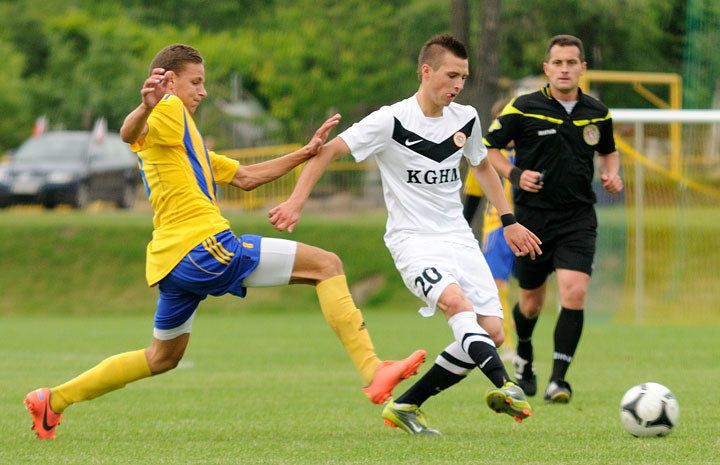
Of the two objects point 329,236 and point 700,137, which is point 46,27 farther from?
point 700,137

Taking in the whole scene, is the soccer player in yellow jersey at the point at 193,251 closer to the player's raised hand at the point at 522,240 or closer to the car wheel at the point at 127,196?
the player's raised hand at the point at 522,240

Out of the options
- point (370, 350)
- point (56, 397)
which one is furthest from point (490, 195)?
point (56, 397)

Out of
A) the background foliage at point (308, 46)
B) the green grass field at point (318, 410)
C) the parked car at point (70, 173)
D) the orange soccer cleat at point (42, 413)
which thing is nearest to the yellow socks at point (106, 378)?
the orange soccer cleat at point (42, 413)

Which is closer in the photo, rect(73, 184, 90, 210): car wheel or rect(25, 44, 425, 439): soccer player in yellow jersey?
rect(25, 44, 425, 439): soccer player in yellow jersey

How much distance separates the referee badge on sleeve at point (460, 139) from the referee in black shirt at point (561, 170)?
4.07 feet

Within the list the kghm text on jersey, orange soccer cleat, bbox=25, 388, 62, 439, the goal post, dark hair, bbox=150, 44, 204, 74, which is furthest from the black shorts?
the goal post

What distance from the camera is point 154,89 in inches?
217

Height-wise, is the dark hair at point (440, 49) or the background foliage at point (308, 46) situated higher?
the dark hair at point (440, 49)

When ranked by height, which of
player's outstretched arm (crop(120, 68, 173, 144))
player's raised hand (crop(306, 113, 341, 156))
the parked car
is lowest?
the parked car

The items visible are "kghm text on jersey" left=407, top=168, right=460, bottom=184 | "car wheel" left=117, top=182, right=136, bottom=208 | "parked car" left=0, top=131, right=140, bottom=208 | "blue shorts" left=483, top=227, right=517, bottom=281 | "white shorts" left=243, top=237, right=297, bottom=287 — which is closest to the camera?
"white shorts" left=243, top=237, right=297, bottom=287

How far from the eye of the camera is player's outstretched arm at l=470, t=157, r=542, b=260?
6.37 meters

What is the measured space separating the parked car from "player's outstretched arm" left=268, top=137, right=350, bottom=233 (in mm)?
17952

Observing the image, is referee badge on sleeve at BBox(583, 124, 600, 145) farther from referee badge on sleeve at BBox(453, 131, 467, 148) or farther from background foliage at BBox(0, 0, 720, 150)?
background foliage at BBox(0, 0, 720, 150)

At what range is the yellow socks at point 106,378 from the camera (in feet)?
20.8
